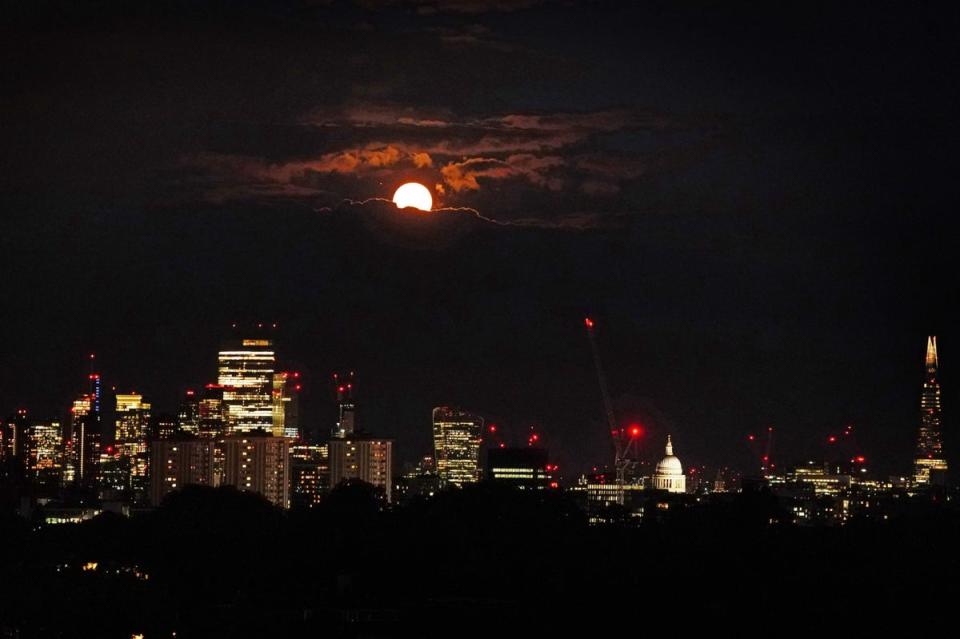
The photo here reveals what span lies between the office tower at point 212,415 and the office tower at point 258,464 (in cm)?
174

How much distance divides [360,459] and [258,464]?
14326mm

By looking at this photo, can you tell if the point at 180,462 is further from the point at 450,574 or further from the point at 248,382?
the point at 450,574

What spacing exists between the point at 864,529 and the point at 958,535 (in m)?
7.43

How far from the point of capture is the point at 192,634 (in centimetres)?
6347

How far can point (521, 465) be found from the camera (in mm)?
183750

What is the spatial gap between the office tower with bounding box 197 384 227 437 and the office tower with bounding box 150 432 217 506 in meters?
2.24

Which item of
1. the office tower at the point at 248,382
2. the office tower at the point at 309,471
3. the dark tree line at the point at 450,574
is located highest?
the office tower at the point at 248,382

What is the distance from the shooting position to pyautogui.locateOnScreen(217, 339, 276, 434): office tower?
188 metres

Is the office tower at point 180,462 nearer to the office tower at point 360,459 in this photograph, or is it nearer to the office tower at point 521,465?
the office tower at point 360,459

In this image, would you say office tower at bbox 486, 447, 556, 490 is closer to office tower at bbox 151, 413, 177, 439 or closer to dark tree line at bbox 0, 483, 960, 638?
office tower at bbox 151, 413, 177, 439

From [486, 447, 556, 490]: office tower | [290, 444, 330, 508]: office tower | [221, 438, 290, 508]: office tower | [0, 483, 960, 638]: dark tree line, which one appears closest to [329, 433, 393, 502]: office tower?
[290, 444, 330, 508]: office tower

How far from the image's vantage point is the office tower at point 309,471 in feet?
607

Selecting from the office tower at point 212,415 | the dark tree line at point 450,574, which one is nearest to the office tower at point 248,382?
the office tower at point 212,415

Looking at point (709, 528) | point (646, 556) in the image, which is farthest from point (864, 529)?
point (646, 556)
